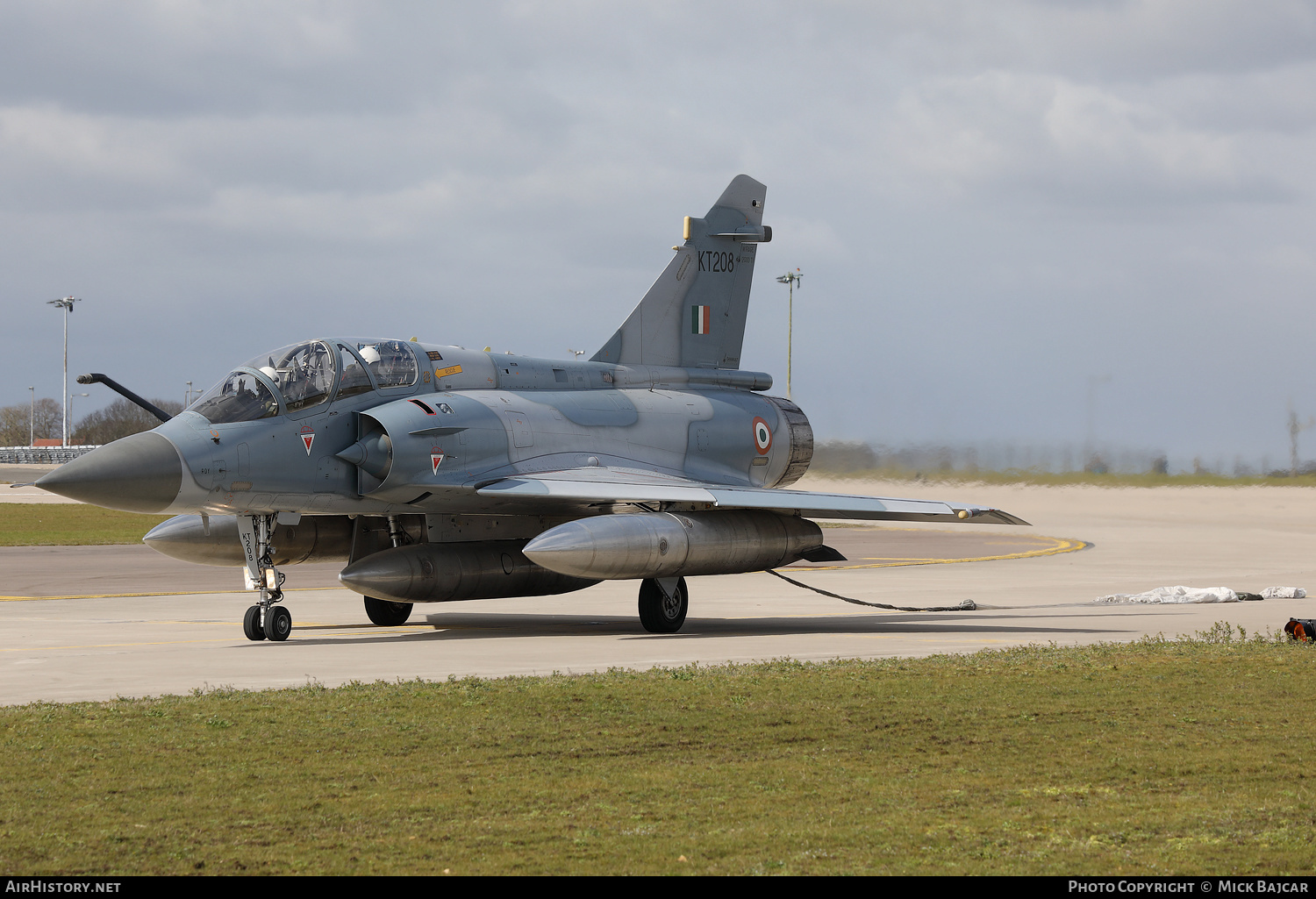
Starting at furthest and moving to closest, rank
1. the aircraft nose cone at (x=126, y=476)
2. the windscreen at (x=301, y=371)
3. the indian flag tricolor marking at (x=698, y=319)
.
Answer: the indian flag tricolor marking at (x=698, y=319) < the windscreen at (x=301, y=371) < the aircraft nose cone at (x=126, y=476)

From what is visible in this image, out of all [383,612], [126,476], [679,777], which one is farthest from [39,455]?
[679,777]

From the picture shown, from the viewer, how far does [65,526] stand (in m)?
43.8

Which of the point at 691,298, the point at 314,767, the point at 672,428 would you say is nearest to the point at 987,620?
the point at 672,428

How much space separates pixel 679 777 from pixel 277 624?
8919 mm

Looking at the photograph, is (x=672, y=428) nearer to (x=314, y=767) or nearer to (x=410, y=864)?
(x=314, y=767)

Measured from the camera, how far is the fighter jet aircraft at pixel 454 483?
15.0 meters

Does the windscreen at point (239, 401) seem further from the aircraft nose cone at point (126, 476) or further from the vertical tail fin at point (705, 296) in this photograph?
the vertical tail fin at point (705, 296)

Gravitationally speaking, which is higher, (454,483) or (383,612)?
(454,483)

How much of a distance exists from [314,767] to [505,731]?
4.81 ft

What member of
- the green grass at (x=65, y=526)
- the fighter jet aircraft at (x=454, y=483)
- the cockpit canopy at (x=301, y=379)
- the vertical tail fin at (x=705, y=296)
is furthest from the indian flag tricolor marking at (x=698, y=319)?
the green grass at (x=65, y=526)

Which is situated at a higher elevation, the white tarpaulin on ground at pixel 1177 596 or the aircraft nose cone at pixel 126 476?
the aircraft nose cone at pixel 126 476

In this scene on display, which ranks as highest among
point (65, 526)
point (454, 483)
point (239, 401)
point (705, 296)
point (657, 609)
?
point (705, 296)

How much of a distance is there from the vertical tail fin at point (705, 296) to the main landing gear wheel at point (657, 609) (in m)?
4.68

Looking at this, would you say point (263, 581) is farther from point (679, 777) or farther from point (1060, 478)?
point (1060, 478)
